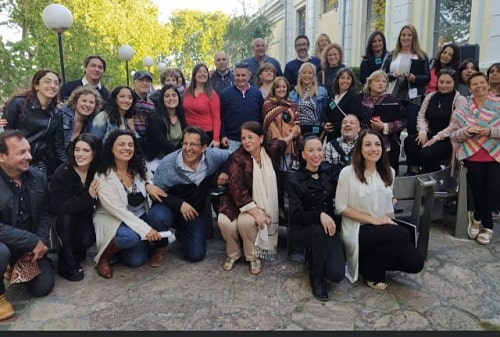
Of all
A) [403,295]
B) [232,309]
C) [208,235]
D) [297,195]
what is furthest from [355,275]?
[208,235]

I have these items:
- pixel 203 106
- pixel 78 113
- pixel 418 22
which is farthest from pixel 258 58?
pixel 418 22

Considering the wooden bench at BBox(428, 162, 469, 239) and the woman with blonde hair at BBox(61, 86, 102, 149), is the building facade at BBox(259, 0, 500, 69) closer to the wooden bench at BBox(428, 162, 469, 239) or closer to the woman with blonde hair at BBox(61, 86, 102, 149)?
the wooden bench at BBox(428, 162, 469, 239)

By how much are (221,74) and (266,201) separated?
318 centimetres

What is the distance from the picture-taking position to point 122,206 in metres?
3.93

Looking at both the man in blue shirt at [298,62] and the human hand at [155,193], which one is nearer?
the human hand at [155,193]

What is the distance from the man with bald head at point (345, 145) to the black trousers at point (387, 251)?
845mm

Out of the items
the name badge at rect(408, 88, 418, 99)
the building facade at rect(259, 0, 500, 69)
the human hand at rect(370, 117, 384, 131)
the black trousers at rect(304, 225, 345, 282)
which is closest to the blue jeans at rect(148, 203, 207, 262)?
the black trousers at rect(304, 225, 345, 282)

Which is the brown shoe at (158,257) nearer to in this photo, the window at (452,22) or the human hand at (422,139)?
the human hand at (422,139)

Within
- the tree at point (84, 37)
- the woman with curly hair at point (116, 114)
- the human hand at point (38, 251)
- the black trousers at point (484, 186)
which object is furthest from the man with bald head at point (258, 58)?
the tree at point (84, 37)

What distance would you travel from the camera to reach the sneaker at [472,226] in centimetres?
459

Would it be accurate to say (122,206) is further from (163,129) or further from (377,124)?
(377,124)

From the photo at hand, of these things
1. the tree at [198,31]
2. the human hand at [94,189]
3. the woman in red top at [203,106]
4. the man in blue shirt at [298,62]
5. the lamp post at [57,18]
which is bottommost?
the human hand at [94,189]

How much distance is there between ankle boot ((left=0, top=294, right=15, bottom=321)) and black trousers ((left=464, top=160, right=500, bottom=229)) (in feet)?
14.7

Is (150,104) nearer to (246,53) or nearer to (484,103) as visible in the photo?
(484,103)
